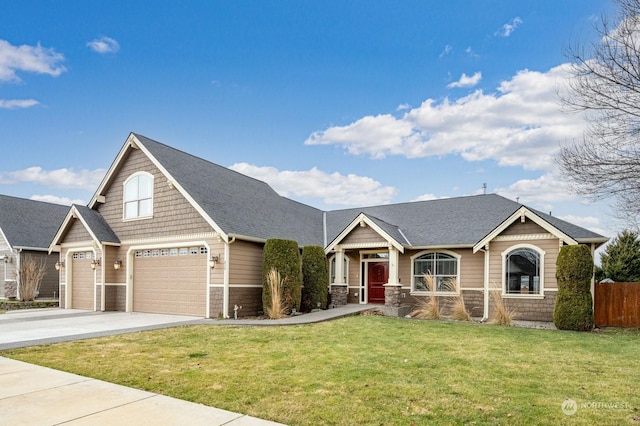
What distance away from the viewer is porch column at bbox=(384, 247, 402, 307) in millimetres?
16656

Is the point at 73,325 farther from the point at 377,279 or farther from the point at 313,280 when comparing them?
the point at 377,279

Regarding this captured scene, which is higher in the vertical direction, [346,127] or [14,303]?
[346,127]

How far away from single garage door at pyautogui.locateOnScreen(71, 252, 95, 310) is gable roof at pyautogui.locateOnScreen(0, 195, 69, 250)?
6.23 meters

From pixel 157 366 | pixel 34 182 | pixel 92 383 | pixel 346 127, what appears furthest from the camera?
pixel 34 182

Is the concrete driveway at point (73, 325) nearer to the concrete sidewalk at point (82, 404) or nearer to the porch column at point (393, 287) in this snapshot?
the concrete sidewalk at point (82, 404)

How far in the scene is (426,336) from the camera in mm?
11078

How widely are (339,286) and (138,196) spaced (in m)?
9.10

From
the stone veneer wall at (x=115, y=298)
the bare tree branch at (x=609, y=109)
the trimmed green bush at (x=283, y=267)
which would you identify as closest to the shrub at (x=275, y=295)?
the trimmed green bush at (x=283, y=267)

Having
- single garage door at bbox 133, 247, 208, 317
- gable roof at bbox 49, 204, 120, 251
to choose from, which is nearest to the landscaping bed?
gable roof at bbox 49, 204, 120, 251

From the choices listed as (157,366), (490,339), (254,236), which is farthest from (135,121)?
(490,339)

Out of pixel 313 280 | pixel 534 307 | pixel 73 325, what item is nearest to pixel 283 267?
pixel 313 280

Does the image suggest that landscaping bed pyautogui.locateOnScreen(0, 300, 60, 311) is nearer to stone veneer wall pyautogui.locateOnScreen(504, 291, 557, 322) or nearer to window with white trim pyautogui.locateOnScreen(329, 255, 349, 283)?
window with white trim pyautogui.locateOnScreen(329, 255, 349, 283)

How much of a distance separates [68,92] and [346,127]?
1487cm

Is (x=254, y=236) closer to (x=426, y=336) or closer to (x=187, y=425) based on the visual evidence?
(x=426, y=336)
